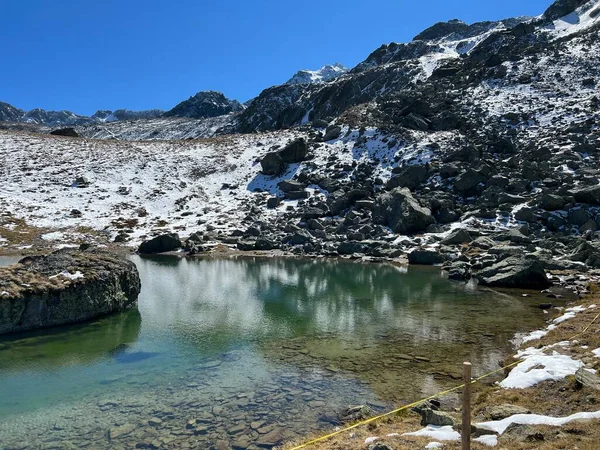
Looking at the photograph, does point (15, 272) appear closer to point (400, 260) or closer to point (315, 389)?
point (315, 389)

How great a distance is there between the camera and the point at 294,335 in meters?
21.4

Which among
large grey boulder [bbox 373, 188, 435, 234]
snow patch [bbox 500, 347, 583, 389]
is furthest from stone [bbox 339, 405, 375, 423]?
large grey boulder [bbox 373, 188, 435, 234]

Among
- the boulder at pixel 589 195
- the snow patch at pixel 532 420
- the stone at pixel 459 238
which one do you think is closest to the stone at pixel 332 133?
the stone at pixel 459 238

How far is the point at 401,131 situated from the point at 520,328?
2376 inches

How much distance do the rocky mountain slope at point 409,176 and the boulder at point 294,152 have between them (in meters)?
0.27

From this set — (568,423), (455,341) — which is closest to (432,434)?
(568,423)

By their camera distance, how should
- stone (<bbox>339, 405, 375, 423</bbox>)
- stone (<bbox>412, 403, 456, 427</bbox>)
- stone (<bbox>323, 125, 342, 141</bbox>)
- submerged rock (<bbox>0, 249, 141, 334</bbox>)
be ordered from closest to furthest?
stone (<bbox>412, 403, 456, 427</bbox>) → stone (<bbox>339, 405, 375, 423</bbox>) → submerged rock (<bbox>0, 249, 141, 334</bbox>) → stone (<bbox>323, 125, 342, 141</bbox>)

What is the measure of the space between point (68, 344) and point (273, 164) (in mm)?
58915

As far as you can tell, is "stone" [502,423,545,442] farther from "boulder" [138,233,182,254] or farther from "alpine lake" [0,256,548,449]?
"boulder" [138,233,182,254]

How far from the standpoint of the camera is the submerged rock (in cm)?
2138

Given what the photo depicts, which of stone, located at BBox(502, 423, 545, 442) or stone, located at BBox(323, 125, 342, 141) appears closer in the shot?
stone, located at BBox(502, 423, 545, 442)

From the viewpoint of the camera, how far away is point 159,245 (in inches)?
2126

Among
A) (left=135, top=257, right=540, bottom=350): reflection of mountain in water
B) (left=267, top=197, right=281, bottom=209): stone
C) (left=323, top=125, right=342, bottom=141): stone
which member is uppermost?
(left=323, top=125, right=342, bottom=141): stone

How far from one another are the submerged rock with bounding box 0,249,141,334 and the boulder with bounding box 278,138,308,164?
53.1 meters
